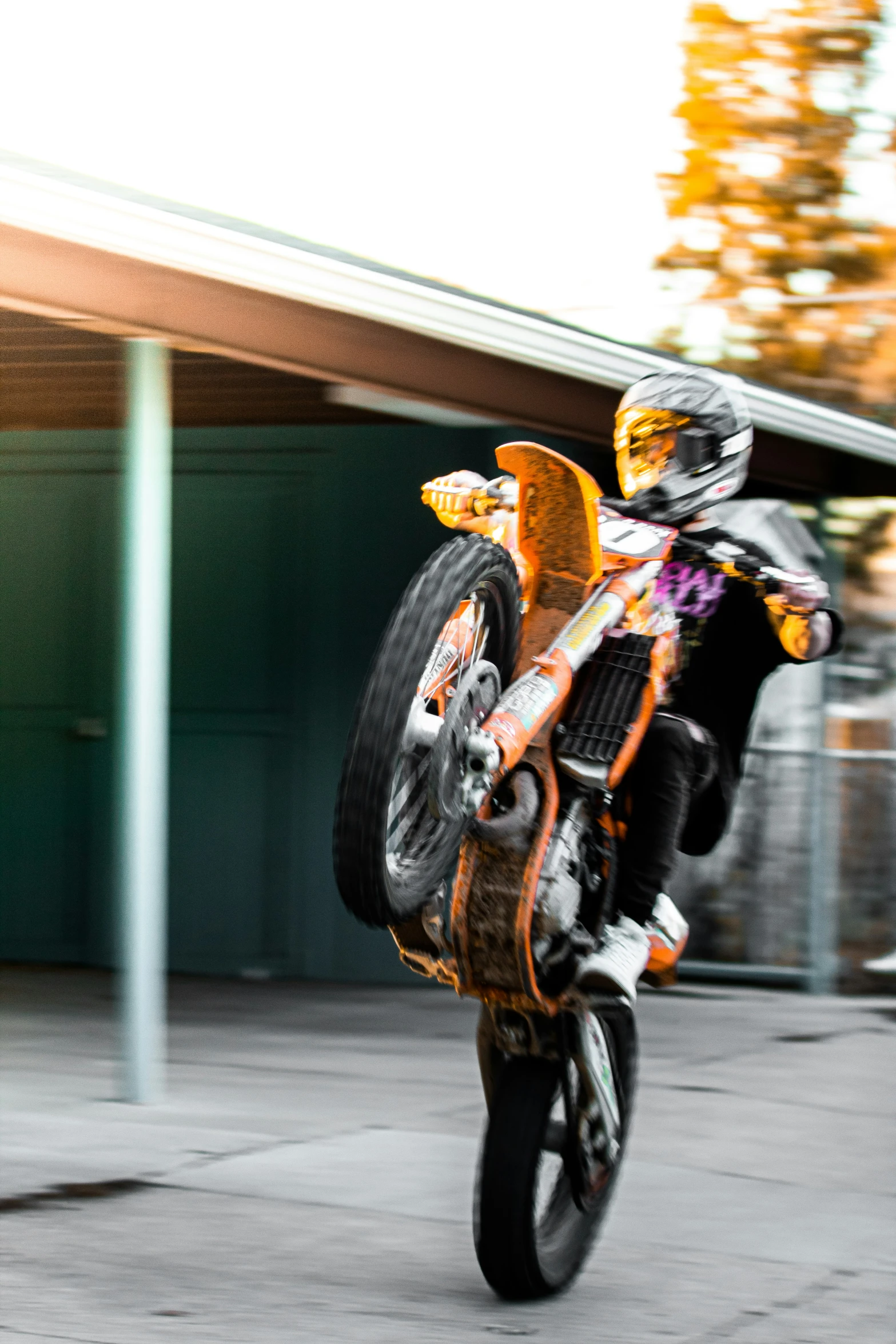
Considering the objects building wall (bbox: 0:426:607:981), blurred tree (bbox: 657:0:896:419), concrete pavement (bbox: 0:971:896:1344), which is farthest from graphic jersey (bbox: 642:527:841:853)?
blurred tree (bbox: 657:0:896:419)

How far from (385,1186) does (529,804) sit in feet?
6.81

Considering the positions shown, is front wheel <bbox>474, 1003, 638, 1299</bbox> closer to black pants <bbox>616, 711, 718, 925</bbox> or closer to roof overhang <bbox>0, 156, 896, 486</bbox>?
black pants <bbox>616, 711, 718, 925</bbox>

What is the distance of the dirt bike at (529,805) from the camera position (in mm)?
4055

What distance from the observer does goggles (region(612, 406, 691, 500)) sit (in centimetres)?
461

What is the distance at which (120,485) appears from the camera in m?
11.0

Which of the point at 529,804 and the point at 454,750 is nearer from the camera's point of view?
the point at 454,750

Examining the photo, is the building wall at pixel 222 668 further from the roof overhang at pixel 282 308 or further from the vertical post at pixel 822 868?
the vertical post at pixel 822 868

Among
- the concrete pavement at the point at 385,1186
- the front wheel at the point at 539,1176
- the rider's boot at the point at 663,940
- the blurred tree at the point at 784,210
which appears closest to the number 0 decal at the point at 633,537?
the rider's boot at the point at 663,940

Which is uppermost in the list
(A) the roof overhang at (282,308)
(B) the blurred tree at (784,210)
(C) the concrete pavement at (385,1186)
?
(B) the blurred tree at (784,210)

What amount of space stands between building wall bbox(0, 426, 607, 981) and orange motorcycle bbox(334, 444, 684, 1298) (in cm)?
555

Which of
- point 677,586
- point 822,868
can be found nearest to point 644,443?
point 677,586

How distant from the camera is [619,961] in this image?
4.43m

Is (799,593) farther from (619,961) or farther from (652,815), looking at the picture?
(619,961)

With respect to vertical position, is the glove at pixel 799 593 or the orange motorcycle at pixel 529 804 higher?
the glove at pixel 799 593
